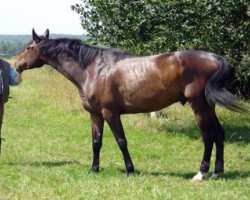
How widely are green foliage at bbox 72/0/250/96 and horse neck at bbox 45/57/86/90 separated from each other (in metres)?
3.53

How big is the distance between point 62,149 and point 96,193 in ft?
12.8

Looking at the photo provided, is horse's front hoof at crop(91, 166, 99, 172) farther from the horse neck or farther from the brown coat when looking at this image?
the brown coat

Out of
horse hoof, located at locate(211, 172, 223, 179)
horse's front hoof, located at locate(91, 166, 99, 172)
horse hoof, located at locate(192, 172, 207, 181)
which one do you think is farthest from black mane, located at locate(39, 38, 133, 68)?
horse hoof, located at locate(211, 172, 223, 179)

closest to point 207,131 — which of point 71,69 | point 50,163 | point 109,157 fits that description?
point 71,69

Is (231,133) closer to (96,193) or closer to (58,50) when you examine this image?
(58,50)

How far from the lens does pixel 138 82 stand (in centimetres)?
737

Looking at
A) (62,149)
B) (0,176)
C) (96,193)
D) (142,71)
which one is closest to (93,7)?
(62,149)

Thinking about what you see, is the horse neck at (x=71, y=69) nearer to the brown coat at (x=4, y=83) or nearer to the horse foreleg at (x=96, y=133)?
the horse foreleg at (x=96, y=133)

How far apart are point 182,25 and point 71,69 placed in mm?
3743

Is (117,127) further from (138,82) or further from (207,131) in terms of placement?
(207,131)

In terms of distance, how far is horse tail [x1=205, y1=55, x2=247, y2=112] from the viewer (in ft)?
22.7

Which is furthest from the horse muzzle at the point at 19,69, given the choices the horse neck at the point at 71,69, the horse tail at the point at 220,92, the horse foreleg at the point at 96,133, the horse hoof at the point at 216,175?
the horse hoof at the point at 216,175

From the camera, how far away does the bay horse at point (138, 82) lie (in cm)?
708

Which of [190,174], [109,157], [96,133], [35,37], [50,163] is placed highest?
[35,37]
